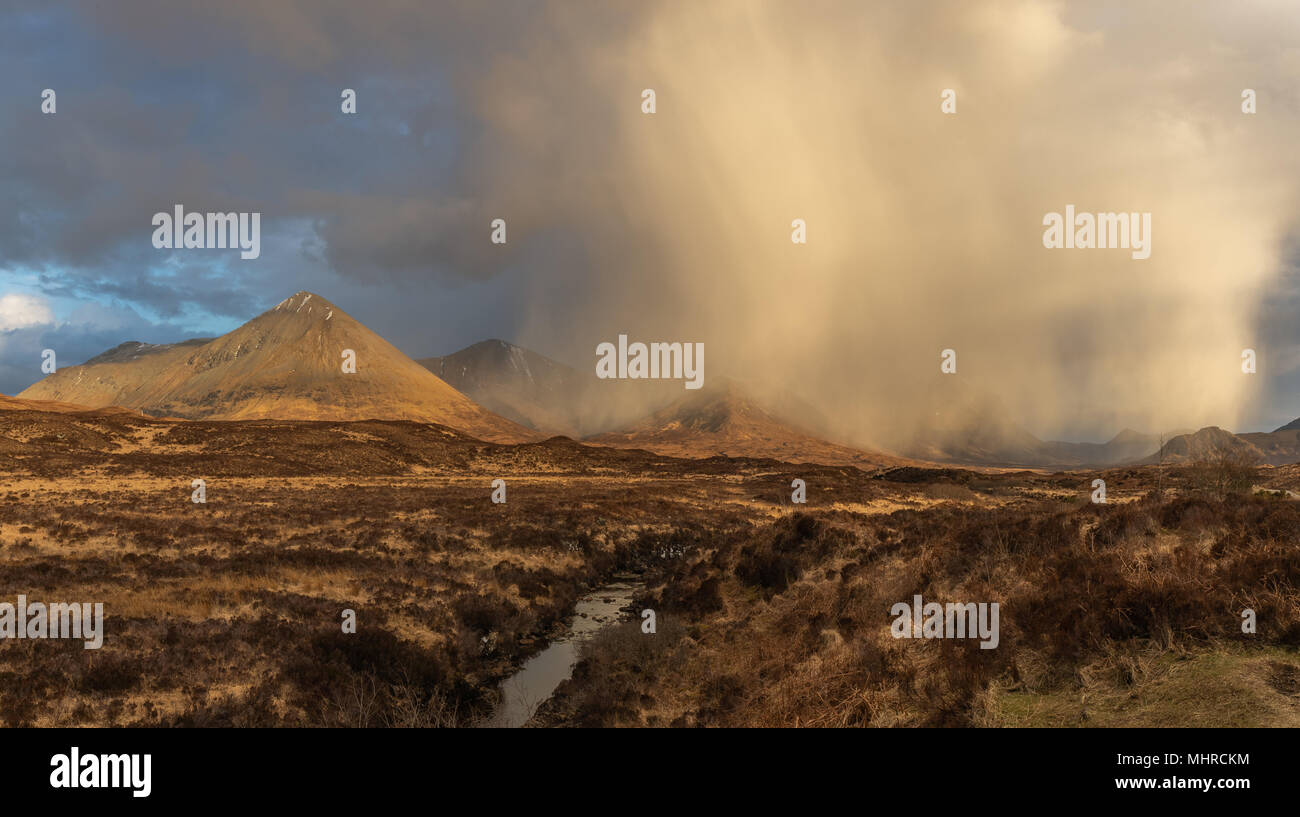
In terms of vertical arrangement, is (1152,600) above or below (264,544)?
above

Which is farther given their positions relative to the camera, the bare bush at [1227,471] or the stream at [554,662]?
the bare bush at [1227,471]

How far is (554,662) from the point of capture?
18.7m

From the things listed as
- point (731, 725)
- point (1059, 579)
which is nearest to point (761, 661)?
point (731, 725)

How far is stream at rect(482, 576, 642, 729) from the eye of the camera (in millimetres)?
15045

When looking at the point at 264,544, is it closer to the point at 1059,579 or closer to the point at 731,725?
the point at 731,725

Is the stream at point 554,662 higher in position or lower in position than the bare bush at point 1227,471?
lower

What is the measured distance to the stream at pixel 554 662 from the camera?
15045 mm

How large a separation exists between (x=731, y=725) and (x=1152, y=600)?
762cm

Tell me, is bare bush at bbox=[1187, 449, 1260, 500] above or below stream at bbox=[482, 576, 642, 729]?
above

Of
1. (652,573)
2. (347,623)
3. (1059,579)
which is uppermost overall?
(1059,579)

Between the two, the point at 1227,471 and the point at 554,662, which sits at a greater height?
the point at 1227,471

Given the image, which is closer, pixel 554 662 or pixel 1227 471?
pixel 554 662

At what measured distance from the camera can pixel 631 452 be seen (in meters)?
123
